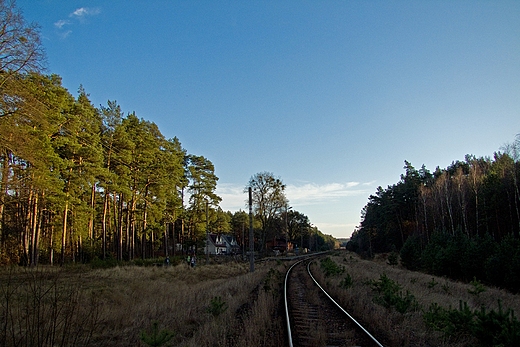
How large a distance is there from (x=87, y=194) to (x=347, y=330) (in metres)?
31.8

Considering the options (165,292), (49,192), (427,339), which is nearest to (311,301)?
(427,339)

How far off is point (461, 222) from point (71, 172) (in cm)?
4649

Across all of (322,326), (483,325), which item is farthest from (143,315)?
(483,325)

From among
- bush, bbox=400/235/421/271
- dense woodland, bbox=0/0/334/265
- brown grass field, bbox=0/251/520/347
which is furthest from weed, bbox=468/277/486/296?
bush, bbox=400/235/421/271

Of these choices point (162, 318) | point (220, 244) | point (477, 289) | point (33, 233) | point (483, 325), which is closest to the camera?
point (483, 325)

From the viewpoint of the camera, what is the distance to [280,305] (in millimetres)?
11547

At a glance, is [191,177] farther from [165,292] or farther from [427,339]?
[427,339]

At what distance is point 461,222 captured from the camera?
1893 inches

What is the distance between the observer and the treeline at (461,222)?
74.3 feet

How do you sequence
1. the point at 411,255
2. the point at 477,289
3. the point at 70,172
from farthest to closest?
the point at 411,255
the point at 70,172
the point at 477,289

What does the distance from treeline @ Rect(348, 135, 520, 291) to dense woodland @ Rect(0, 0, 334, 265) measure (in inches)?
842

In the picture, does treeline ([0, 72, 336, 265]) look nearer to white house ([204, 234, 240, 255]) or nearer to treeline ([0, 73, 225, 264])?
treeline ([0, 73, 225, 264])

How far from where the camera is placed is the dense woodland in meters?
13.4

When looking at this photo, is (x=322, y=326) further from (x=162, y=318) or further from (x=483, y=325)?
(x=162, y=318)
